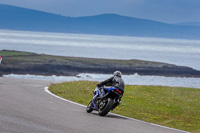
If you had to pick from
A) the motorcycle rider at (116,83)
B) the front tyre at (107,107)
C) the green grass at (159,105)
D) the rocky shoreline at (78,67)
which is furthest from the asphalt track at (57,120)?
the rocky shoreline at (78,67)

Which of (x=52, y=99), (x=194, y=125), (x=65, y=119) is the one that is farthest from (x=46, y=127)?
(x=52, y=99)

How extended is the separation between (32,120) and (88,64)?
90627 mm

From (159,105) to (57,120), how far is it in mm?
8335

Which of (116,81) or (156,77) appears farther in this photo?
(156,77)

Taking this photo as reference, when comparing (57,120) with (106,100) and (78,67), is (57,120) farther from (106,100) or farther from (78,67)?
(78,67)

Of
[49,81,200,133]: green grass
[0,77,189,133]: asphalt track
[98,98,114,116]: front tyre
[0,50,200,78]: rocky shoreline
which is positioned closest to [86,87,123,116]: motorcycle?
[98,98,114,116]: front tyre

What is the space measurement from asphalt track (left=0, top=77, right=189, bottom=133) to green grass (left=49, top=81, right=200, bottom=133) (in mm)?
1514

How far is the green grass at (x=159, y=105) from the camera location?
15.3 metres

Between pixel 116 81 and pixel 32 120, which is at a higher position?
pixel 116 81

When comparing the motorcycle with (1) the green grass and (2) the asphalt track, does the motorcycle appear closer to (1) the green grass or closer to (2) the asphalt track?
(2) the asphalt track

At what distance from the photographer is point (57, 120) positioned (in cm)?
1227

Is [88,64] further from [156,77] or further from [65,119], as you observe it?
[65,119]

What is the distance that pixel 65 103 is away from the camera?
1711 centimetres

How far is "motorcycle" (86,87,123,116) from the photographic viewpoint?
46.1ft
